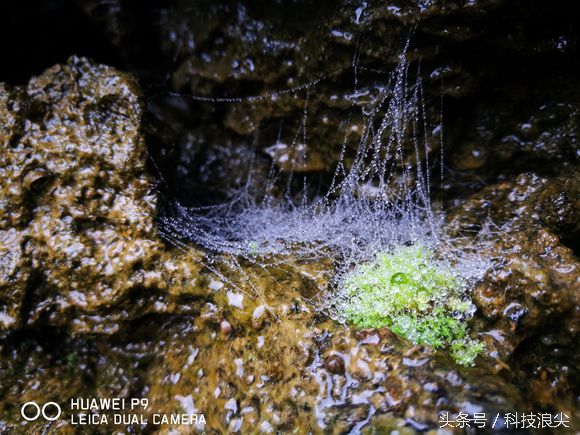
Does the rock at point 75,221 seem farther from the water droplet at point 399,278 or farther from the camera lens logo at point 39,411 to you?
the water droplet at point 399,278

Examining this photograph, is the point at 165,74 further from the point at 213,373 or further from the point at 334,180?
the point at 213,373

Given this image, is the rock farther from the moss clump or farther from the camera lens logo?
the moss clump

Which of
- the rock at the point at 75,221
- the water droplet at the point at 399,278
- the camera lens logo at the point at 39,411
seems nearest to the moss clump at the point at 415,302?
the water droplet at the point at 399,278

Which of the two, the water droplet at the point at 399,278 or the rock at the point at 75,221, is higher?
the rock at the point at 75,221

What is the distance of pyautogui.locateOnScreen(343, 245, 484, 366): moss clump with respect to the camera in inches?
→ 83.2

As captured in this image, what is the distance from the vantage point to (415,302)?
2242 mm

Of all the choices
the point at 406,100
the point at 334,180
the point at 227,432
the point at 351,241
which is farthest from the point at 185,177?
the point at 227,432

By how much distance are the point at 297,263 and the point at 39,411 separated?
1.85m

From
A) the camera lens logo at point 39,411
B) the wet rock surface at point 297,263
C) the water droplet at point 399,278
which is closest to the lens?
the wet rock surface at point 297,263

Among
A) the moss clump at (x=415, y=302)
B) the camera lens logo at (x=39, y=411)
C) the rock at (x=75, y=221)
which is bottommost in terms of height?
the camera lens logo at (x=39, y=411)

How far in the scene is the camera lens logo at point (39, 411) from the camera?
2.50 m

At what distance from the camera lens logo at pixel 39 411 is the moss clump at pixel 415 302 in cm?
191

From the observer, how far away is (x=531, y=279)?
2.16 metres

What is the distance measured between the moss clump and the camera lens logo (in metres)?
1.91
